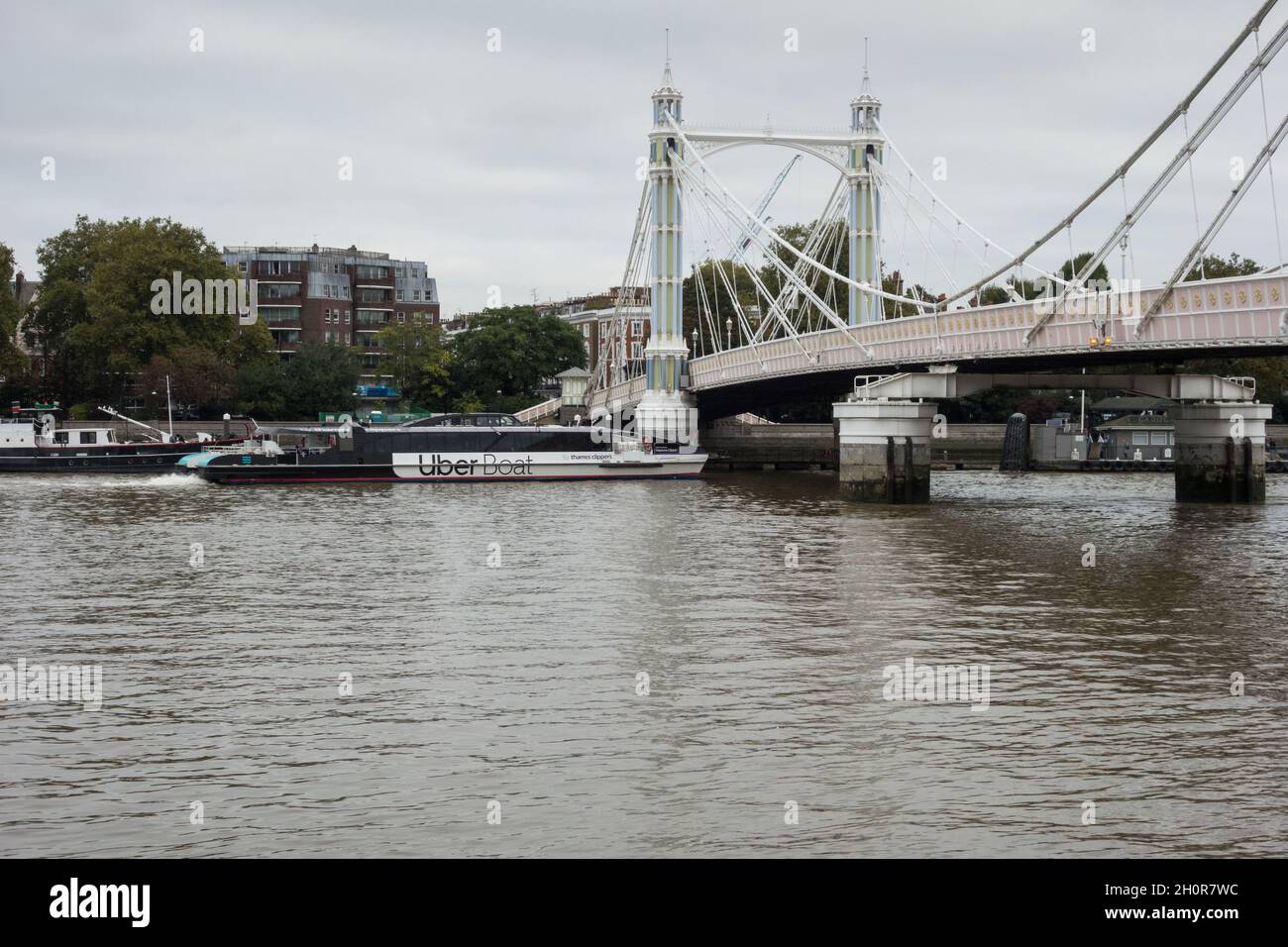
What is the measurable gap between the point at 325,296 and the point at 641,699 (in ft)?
339

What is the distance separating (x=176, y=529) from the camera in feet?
119

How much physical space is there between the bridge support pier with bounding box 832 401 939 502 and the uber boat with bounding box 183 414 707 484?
13.1m

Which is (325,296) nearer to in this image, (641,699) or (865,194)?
(865,194)

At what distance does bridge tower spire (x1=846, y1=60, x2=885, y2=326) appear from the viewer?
7025cm

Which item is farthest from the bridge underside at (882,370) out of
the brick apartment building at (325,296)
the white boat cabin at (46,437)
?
the brick apartment building at (325,296)

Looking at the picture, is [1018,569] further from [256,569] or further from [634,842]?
[634,842]

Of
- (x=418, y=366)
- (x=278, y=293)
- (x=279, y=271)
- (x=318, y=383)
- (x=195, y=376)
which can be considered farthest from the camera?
(x=279, y=271)

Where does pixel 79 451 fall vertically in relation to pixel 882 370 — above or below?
below

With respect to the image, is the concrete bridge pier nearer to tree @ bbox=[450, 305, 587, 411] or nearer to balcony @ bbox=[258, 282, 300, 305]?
tree @ bbox=[450, 305, 587, 411]

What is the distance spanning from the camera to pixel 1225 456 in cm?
4747

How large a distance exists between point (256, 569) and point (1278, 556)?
19.8m

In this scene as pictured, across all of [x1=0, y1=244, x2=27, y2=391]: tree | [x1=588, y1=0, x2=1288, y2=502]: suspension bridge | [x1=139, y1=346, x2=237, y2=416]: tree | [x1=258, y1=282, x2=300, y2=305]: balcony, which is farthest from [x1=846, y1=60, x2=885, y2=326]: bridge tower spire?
[x1=258, y1=282, x2=300, y2=305]: balcony

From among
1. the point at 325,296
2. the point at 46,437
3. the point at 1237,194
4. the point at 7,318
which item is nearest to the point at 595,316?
the point at 325,296
